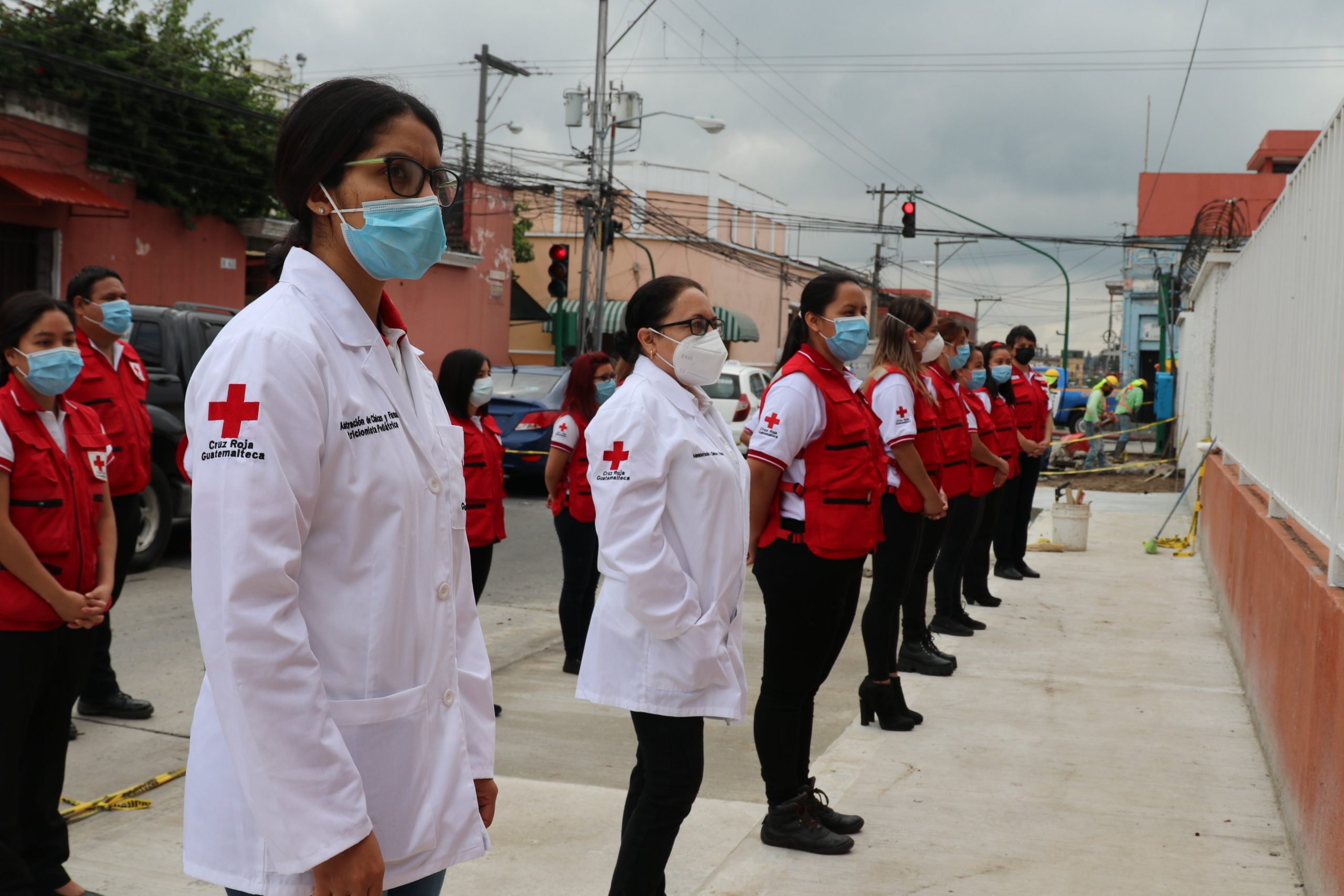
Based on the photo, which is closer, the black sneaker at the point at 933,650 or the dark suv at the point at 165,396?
the black sneaker at the point at 933,650

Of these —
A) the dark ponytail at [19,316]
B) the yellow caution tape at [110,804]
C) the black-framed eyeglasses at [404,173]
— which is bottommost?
the yellow caution tape at [110,804]

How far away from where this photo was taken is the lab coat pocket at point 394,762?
1.79 metres

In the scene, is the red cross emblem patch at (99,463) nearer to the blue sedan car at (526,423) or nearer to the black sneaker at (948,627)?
the black sneaker at (948,627)

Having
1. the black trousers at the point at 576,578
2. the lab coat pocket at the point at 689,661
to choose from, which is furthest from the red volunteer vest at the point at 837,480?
the black trousers at the point at 576,578

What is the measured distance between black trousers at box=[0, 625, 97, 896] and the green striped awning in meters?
30.5

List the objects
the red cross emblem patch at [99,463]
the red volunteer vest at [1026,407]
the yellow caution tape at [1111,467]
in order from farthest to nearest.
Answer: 1. the yellow caution tape at [1111,467]
2. the red volunteer vest at [1026,407]
3. the red cross emblem patch at [99,463]

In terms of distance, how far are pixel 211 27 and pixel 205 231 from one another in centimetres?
371

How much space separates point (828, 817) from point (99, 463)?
2942 millimetres

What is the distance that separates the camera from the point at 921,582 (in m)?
6.99

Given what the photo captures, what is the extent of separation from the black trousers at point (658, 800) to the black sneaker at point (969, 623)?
526 cm

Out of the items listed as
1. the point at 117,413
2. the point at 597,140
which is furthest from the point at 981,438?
the point at 597,140

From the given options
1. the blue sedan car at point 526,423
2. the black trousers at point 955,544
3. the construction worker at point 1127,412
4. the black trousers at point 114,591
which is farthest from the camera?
the construction worker at point 1127,412

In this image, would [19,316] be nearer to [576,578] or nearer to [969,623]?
[576,578]

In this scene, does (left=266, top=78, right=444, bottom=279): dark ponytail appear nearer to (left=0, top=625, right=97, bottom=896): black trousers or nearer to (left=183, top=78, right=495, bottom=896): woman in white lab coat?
(left=183, top=78, right=495, bottom=896): woman in white lab coat
